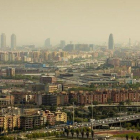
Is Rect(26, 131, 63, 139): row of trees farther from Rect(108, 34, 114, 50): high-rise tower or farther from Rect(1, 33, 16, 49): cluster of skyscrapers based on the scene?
Rect(1, 33, 16, 49): cluster of skyscrapers

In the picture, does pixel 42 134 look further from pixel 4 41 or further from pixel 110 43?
pixel 4 41

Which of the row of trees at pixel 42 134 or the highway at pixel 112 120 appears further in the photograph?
the highway at pixel 112 120

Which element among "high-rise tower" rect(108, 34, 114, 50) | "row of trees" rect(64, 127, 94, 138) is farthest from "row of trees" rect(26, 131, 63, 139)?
"high-rise tower" rect(108, 34, 114, 50)

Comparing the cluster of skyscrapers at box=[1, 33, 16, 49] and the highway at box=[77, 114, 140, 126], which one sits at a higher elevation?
the cluster of skyscrapers at box=[1, 33, 16, 49]

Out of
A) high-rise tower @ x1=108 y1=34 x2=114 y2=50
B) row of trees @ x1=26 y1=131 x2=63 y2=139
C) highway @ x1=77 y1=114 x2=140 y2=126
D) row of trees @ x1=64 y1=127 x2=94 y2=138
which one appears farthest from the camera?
high-rise tower @ x1=108 y1=34 x2=114 y2=50

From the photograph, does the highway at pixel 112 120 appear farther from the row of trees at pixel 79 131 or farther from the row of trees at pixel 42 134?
the row of trees at pixel 42 134

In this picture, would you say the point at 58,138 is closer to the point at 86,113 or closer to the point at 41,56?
the point at 86,113

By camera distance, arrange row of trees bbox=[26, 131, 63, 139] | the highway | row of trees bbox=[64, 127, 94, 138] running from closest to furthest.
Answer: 1. row of trees bbox=[26, 131, 63, 139]
2. row of trees bbox=[64, 127, 94, 138]
3. the highway

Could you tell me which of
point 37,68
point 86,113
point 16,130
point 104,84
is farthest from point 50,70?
point 16,130

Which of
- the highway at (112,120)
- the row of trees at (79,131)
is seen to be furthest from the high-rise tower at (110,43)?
the row of trees at (79,131)

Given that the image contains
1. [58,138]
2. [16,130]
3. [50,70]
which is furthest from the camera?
[50,70]

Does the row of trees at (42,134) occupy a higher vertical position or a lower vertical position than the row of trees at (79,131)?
lower
